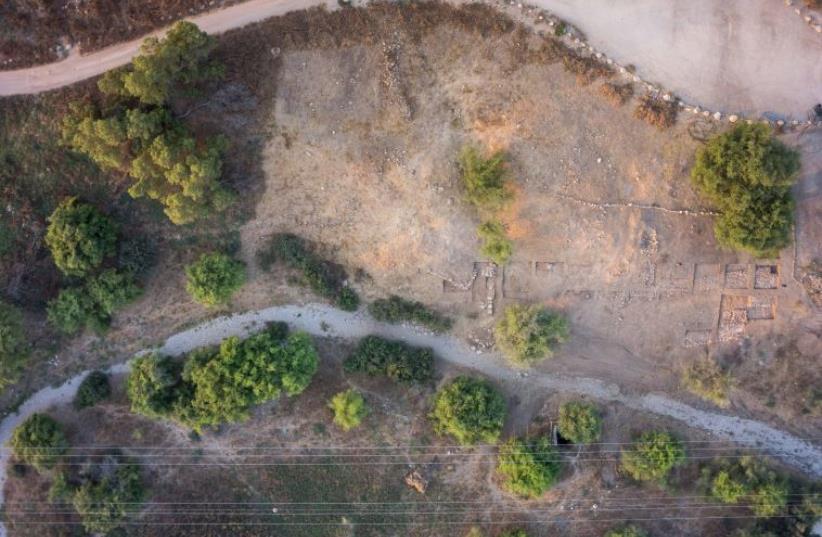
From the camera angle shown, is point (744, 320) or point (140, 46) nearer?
point (140, 46)

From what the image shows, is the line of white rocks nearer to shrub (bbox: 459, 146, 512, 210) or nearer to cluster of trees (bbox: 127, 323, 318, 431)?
shrub (bbox: 459, 146, 512, 210)

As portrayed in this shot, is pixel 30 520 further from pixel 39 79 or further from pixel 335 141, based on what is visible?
pixel 335 141

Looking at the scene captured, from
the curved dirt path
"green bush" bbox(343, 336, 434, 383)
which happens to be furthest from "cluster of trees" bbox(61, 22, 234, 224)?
the curved dirt path

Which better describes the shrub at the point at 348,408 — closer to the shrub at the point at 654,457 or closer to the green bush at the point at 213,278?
the green bush at the point at 213,278

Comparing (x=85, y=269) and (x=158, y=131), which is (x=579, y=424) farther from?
(x=85, y=269)

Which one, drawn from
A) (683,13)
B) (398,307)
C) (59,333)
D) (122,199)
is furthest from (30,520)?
(683,13)

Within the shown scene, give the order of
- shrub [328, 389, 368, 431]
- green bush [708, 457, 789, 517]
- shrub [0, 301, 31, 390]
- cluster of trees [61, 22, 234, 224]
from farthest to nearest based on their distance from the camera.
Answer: shrub [328, 389, 368, 431] < green bush [708, 457, 789, 517] < shrub [0, 301, 31, 390] < cluster of trees [61, 22, 234, 224]
